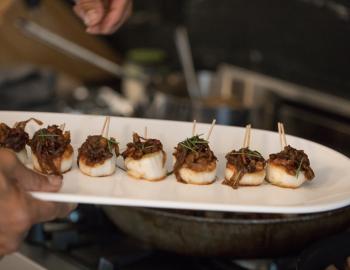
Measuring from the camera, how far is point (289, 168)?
56.2 inches

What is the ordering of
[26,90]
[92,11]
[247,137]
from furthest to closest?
[26,90] < [92,11] < [247,137]

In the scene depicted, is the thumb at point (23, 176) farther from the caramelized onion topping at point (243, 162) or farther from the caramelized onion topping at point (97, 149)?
the caramelized onion topping at point (243, 162)

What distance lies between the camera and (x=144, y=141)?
1.56 metres

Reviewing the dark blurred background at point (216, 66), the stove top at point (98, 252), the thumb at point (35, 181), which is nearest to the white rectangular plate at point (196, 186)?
the thumb at point (35, 181)

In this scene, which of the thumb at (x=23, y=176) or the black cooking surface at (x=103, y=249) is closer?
the thumb at (x=23, y=176)

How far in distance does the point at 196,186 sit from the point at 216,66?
247cm

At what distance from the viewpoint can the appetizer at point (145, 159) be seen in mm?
1444

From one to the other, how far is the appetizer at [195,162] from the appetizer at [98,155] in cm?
15

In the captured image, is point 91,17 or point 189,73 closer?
point 91,17

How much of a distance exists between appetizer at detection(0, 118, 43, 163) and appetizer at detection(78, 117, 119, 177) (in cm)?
14

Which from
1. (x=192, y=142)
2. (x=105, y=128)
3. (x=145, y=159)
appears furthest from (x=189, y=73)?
(x=145, y=159)

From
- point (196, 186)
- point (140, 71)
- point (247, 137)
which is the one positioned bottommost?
point (196, 186)

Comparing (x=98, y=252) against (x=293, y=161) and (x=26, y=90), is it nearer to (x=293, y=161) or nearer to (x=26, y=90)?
(x=293, y=161)

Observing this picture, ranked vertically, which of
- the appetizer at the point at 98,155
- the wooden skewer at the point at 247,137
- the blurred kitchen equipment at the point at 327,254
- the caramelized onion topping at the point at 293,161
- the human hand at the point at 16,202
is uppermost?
the wooden skewer at the point at 247,137
